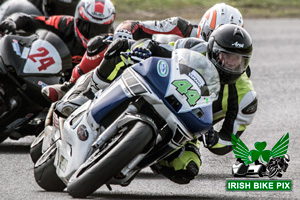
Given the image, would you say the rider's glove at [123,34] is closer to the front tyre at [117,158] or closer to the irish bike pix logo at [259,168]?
the irish bike pix logo at [259,168]

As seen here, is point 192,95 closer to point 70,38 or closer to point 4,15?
point 70,38

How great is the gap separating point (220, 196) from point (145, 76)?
1466mm

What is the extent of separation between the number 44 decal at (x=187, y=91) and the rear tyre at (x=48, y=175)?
1.59 meters

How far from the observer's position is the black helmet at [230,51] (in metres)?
7.42

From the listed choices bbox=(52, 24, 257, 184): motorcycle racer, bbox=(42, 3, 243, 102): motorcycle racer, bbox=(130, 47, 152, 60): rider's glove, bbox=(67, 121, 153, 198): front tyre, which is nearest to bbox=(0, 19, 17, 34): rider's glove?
bbox=(42, 3, 243, 102): motorcycle racer

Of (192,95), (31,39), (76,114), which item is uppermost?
(192,95)

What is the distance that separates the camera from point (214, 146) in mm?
7934

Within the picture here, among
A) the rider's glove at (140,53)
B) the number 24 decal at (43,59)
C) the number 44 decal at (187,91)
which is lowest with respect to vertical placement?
the number 24 decal at (43,59)

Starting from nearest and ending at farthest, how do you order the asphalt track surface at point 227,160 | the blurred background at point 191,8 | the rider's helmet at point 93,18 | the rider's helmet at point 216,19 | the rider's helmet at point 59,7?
1. the asphalt track surface at point 227,160
2. the rider's helmet at point 216,19
3. the rider's helmet at point 93,18
4. the rider's helmet at point 59,7
5. the blurred background at point 191,8

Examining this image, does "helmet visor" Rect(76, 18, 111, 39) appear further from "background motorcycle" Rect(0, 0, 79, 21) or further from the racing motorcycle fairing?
the racing motorcycle fairing

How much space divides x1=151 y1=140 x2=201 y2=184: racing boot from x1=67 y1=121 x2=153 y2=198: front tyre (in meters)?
1.47

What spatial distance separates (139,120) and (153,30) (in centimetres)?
369

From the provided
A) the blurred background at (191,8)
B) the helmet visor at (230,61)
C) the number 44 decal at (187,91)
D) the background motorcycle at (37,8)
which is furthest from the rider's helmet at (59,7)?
the blurred background at (191,8)

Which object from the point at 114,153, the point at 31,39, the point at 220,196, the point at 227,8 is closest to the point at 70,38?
the point at 31,39
